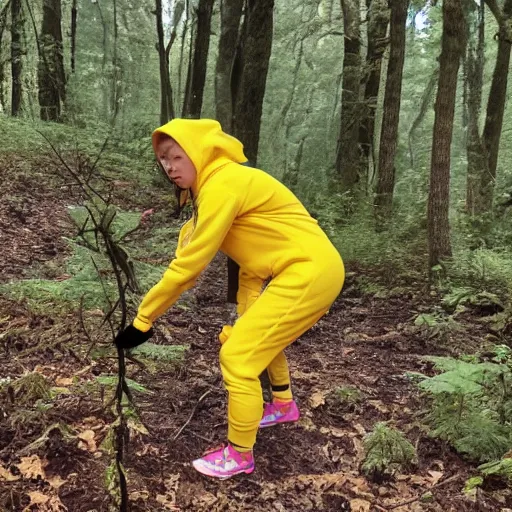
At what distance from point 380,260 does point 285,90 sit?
54.6 feet

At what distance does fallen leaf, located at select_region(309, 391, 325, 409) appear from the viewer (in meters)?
4.05

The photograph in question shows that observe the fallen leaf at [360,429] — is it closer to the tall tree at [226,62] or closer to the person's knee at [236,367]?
the person's knee at [236,367]

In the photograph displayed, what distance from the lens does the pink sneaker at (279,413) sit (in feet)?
12.1

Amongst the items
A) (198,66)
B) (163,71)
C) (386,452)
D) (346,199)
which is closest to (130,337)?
(386,452)

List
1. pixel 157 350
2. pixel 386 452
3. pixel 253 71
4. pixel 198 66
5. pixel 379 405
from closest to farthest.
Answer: pixel 386 452 < pixel 157 350 < pixel 379 405 < pixel 253 71 < pixel 198 66

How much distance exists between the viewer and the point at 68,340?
427 cm

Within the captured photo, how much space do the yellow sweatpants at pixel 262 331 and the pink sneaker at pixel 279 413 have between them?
2.20 feet

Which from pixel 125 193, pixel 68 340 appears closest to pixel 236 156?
pixel 68 340

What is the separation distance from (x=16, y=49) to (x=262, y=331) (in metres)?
13.1

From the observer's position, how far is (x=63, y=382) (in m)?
3.70

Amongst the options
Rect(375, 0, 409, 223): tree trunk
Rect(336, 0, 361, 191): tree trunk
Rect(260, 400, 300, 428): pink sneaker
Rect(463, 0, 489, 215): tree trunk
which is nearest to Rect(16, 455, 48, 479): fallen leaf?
Rect(260, 400, 300, 428): pink sneaker

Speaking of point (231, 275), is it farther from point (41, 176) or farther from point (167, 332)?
point (41, 176)

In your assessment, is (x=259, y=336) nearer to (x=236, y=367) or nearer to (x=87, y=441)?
(x=236, y=367)

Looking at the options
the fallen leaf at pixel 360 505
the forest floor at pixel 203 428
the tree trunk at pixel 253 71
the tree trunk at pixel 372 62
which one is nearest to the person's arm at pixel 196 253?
the forest floor at pixel 203 428
